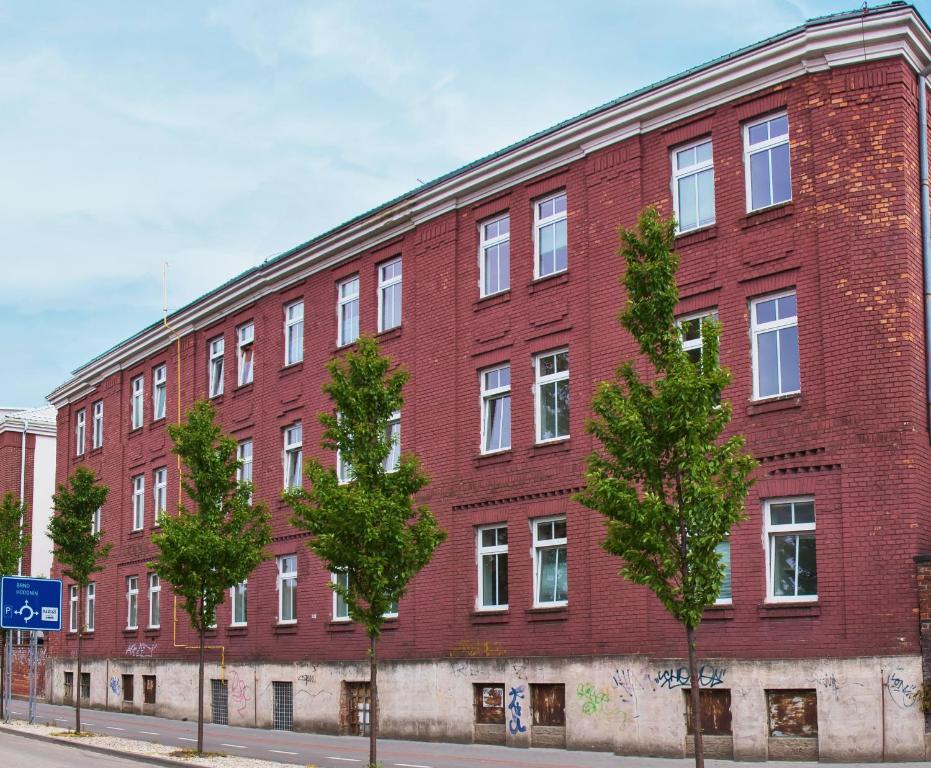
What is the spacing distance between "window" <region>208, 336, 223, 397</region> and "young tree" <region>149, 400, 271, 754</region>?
11472 mm

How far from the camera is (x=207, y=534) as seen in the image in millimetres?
25500

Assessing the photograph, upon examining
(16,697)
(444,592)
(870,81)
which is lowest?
(16,697)

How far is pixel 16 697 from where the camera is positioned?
5300 cm

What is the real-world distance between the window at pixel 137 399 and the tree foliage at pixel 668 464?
30.3 meters

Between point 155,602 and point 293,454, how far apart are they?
1032cm

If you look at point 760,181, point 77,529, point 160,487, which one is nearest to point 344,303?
point 77,529

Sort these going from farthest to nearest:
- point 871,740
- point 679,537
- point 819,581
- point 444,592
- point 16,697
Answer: point 16,697, point 444,592, point 819,581, point 871,740, point 679,537

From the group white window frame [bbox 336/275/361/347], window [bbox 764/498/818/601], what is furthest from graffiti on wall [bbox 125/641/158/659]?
window [bbox 764/498/818/601]

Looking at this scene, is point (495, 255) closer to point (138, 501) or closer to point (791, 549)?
point (791, 549)

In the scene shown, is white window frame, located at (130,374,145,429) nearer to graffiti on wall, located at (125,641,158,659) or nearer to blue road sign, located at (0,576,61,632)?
graffiti on wall, located at (125,641,158,659)

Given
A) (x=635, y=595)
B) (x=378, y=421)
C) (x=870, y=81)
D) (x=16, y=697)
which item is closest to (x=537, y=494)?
(x=635, y=595)

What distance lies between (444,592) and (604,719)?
577 cm

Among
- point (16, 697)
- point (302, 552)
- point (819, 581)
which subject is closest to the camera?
point (819, 581)

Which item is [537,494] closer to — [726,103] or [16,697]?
[726,103]
